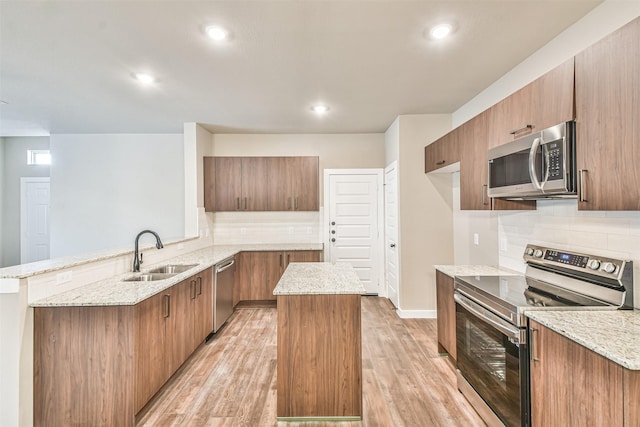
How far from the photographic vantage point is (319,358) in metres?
2.06

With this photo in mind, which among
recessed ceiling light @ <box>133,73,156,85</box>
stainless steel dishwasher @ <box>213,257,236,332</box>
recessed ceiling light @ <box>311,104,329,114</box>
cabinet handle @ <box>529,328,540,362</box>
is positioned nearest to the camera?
cabinet handle @ <box>529,328,540,362</box>

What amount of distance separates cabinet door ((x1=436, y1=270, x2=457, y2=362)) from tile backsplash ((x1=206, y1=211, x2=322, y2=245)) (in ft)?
8.44

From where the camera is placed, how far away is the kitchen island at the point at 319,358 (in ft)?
6.74

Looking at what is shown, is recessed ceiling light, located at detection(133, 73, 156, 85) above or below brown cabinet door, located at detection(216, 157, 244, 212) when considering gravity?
above

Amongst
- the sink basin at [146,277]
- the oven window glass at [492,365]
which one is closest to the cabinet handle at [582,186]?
the oven window glass at [492,365]

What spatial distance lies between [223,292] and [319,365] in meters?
2.07

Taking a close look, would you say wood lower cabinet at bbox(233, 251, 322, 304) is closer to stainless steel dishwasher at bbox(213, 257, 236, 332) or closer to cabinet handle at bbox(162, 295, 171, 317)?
stainless steel dishwasher at bbox(213, 257, 236, 332)

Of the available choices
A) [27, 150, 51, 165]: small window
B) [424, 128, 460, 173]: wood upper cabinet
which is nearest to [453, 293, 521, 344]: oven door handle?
[424, 128, 460, 173]: wood upper cabinet

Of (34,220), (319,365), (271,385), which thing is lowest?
(271,385)

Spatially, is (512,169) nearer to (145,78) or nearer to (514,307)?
(514,307)

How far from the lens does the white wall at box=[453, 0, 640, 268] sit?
1.81m

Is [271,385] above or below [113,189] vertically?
below

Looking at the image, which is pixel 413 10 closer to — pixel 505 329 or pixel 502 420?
pixel 505 329

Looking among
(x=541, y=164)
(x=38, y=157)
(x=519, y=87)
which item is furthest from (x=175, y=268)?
(x=38, y=157)
